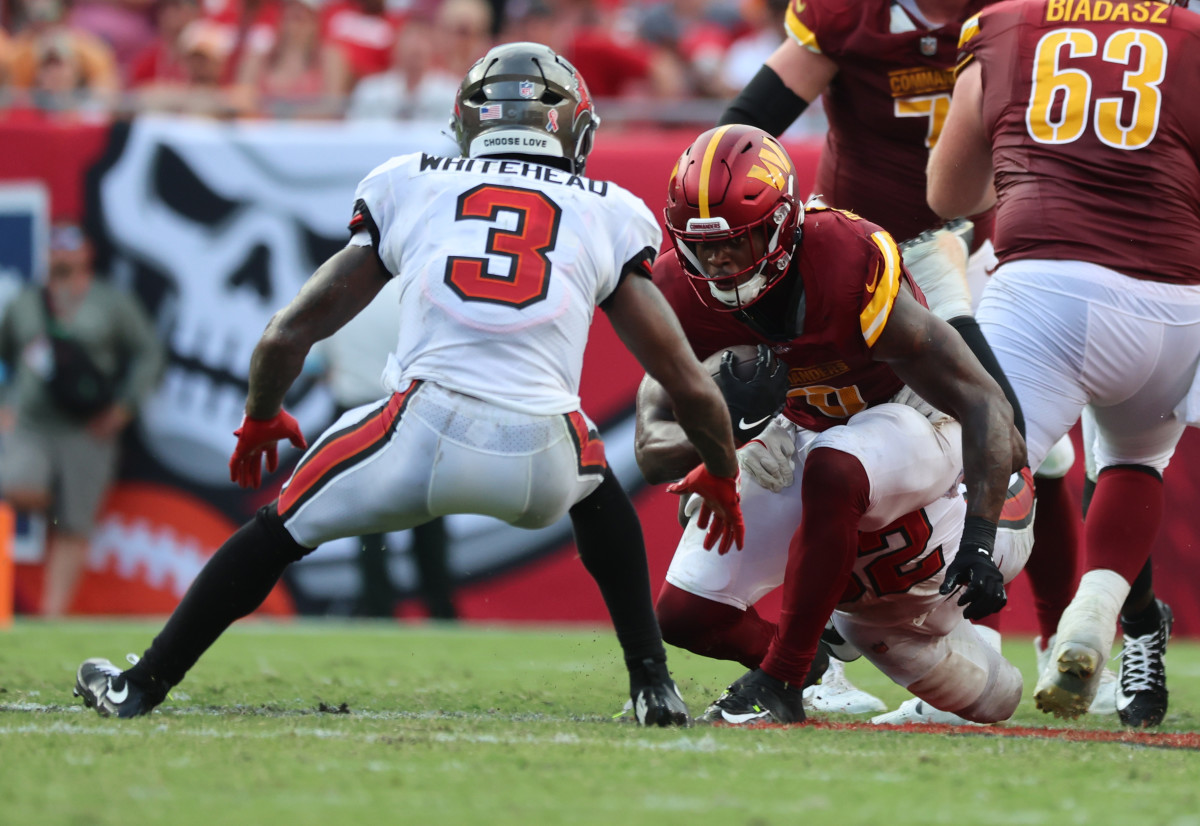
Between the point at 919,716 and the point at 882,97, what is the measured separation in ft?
5.95

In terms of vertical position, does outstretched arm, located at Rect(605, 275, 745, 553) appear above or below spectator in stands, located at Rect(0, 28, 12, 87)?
below

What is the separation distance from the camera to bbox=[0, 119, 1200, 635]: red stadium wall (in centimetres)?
727

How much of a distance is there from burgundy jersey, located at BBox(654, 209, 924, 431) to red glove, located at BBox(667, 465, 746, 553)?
0.40m

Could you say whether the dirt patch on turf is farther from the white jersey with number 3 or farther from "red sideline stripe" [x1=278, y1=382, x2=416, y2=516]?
"red sideline stripe" [x1=278, y1=382, x2=416, y2=516]

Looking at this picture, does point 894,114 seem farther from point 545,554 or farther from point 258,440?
point 545,554

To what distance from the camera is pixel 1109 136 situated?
385cm

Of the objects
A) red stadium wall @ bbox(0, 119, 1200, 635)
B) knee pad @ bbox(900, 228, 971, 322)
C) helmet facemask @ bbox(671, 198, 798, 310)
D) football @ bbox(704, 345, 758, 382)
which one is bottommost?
red stadium wall @ bbox(0, 119, 1200, 635)

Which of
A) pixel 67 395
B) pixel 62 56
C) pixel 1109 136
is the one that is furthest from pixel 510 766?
pixel 62 56

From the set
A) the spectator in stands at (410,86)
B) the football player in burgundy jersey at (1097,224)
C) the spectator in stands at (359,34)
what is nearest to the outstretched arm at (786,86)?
the football player in burgundy jersey at (1097,224)

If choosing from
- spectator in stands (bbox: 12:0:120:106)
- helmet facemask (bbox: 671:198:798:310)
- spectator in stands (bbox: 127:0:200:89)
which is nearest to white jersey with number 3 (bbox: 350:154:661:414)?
helmet facemask (bbox: 671:198:798:310)

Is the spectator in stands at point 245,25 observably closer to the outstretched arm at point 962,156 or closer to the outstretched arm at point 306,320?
the outstretched arm at point 962,156

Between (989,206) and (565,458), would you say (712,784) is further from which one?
(989,206)

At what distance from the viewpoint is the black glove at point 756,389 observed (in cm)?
364

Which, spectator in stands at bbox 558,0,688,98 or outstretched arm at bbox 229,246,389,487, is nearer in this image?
outstretched arm at bbox 229,246,389,487
